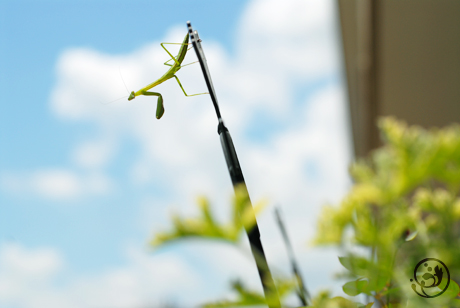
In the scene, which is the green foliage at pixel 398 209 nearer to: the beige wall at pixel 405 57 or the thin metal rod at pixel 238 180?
the thin metal rod at pixel 238 180

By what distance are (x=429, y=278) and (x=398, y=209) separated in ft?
0.11

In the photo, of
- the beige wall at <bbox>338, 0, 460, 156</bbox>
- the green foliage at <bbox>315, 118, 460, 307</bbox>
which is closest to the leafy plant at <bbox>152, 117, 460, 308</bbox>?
the green foliage at <bbox>315, 118, 460, 307</bbox>

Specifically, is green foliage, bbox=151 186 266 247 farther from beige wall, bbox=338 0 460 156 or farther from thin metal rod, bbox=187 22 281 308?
beige wall, bbox=338 0 460 156

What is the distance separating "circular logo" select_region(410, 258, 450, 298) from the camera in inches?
4.4

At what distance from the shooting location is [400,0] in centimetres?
119

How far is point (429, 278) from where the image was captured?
0.40ft

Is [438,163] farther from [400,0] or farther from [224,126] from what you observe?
[400,0]

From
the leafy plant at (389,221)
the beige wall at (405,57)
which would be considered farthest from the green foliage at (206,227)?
the beige wall at (405,57)

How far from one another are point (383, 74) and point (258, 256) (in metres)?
1.42

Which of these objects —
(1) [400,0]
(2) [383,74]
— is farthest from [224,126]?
(2) [383,74]

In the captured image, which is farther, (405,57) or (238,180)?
(405,57)

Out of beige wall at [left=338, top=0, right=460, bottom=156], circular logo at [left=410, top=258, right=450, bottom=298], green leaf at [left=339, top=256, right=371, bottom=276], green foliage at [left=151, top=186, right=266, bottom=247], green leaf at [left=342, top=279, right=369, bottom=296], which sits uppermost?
beige wall at [left=338, top=0, right=460, bottom=156]

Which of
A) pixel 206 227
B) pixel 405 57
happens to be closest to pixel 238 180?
pixel 206 227

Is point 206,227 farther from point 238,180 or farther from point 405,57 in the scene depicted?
point 405,57
